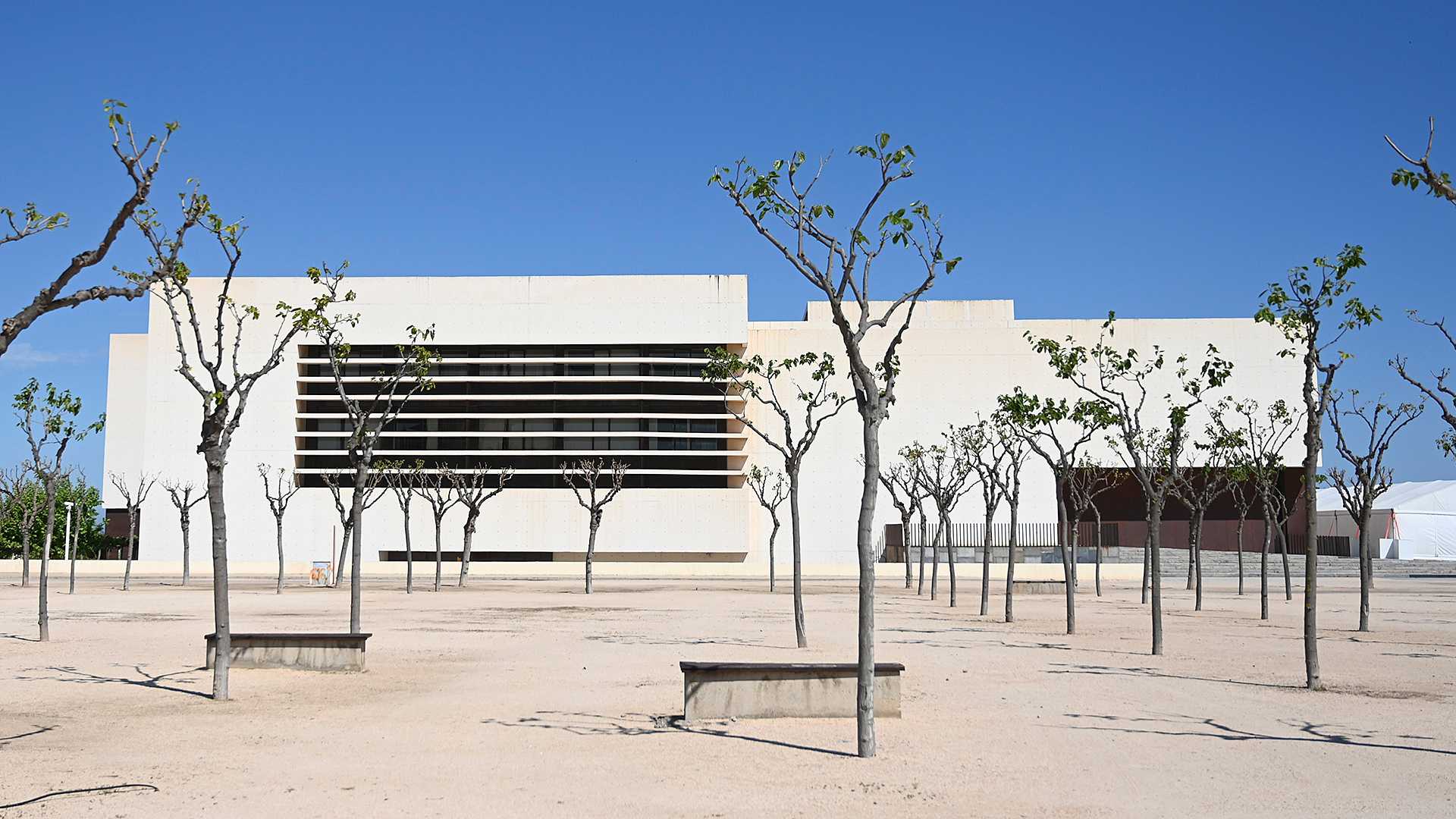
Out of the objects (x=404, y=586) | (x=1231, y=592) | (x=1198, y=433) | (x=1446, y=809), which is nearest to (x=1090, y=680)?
(x=1446, y=809)

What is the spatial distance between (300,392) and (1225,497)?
5440cm

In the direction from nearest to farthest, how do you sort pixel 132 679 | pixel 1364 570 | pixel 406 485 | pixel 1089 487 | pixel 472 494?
pixel 132 679
pixel 1364 570
pixel 1089 487
pixel 472 494
pixel 406 485

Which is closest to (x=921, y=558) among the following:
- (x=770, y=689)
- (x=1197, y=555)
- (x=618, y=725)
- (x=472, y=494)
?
(x=1197, y=555)

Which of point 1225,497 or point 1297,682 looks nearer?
point 1297,682

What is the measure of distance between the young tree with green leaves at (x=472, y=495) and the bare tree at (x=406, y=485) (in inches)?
75.8

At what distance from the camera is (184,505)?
5656cm

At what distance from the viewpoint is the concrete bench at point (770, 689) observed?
12.7m

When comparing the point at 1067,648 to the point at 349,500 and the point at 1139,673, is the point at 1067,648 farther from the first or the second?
the point at 349,500

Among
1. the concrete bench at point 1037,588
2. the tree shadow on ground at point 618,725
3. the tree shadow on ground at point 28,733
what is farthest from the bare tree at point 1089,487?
the tree shadow on ground at point 28,733

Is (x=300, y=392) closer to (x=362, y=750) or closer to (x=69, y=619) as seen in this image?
(x=69, y=619)

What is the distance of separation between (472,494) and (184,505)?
14.1 m

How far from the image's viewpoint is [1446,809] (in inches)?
350

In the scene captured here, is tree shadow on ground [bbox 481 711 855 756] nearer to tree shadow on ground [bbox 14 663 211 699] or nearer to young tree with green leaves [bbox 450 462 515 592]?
tree shadow on ground [bbox 14 663 211 699]

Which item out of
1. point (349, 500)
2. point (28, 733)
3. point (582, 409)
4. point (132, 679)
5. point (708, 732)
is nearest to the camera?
point (28, 733)
